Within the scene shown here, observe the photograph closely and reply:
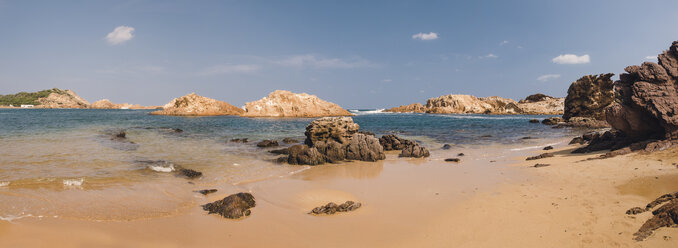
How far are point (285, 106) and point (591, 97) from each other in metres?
62.4

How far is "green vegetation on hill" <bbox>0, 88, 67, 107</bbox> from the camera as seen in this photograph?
149m

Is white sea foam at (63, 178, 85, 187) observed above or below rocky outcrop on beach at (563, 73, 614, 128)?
below

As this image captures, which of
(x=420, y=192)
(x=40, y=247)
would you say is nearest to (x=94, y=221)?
(x=40, y=247)

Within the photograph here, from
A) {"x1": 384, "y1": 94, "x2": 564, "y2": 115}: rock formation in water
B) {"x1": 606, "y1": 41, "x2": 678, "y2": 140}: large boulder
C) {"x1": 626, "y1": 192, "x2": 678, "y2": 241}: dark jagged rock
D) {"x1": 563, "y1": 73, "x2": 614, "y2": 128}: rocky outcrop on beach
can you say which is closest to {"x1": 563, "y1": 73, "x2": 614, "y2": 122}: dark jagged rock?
{"x1": 563, "y1": 73, "x2": 614, "y2": 128}: rocky outcrop on beach

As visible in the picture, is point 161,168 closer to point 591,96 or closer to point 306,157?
point 306,157

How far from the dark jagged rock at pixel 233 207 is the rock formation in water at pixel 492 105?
398 ft

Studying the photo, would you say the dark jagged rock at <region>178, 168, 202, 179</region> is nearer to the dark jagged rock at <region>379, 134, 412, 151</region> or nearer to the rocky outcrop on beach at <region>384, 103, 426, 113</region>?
the dark jagged rock at <region>379, 134, 412, 151</region>

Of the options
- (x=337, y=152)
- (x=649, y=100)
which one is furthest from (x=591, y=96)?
(x=337, y=152)

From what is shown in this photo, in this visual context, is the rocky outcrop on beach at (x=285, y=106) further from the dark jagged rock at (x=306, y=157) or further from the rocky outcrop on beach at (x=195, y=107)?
the dark jagged rock at (x=306, y=157)

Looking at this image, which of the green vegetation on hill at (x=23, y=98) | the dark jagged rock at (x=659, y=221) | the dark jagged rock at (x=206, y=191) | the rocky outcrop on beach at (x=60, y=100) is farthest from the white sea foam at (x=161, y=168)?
the green vegetation on hill at (x=23, y=98)

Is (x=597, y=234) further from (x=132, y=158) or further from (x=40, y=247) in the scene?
(x=132, y=158)

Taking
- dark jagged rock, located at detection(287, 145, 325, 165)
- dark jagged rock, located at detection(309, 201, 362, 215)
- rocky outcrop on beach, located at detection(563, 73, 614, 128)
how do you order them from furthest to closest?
rocky outcrop on beach, located at detection(563, 73, 614, 128)
dark jagged rock, located at detection(287, 145, 325, 165)
dark jagged rock, located at detection(309, 201, 362, 215)

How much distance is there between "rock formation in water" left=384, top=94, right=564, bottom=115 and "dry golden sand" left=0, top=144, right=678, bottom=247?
374ft

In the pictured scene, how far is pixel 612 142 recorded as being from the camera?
51.4 feet
